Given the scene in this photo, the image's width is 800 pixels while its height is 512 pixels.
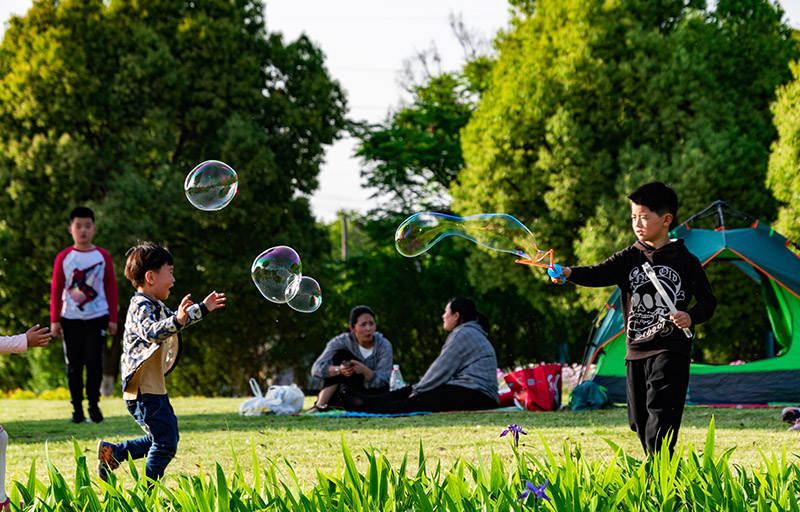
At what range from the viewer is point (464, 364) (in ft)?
27.7

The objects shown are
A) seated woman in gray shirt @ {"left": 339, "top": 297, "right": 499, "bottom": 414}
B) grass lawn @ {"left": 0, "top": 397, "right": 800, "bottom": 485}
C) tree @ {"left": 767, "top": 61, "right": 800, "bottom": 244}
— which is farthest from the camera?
tree @ {"left": 767, "top": 61, "right": 800, "bottom": 244}

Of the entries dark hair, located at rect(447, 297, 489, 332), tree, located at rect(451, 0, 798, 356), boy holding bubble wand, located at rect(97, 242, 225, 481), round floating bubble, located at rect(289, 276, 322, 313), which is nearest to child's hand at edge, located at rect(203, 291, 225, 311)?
boy holding bubble wand, located at rect(97, 242, 225, 481)

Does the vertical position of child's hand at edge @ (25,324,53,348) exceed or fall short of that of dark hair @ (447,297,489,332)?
it falls short

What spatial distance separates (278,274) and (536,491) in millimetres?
3039

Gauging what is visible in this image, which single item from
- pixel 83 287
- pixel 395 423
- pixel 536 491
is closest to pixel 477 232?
pixel 536 491

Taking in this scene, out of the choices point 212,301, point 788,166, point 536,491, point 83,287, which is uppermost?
point 788,166

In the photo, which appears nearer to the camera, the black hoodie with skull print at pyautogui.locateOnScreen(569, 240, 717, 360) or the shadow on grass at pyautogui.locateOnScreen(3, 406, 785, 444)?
the black hoodie with skull print at pyautogui.locateOnScreen(569, 240, 717, 360)

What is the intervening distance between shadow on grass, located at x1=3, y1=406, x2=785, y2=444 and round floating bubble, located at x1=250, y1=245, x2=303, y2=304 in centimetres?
152

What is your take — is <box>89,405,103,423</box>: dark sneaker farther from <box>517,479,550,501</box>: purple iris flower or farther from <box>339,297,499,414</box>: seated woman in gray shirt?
<box>517,479,550,501</box>: purple iris flower

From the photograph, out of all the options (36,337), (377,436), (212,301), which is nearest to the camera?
(36,337)

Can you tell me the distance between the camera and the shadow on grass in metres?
6.70

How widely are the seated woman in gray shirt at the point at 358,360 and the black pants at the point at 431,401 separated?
1.08ft

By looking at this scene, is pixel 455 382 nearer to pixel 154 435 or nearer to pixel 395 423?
pixel 395 423

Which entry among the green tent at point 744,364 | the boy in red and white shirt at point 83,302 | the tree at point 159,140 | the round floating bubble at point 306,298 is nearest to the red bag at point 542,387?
the green tent at point 744,364
